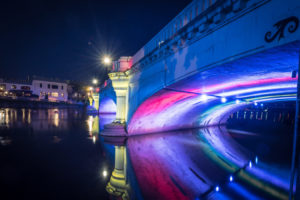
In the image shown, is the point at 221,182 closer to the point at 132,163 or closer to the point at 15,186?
the point at 132,163

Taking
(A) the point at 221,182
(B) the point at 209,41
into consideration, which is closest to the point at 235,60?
(B) the point at 209,41

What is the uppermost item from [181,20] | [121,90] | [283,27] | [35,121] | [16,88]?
[16,88]

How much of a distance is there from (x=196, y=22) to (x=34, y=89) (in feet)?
246

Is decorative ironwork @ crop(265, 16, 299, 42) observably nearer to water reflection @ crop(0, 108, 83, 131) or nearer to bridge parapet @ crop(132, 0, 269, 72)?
bridge parapet @ crop(132, 0, 269, 72)

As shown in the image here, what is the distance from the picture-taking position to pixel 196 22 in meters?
4.85

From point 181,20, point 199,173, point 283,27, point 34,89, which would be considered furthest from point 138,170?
point 34,89

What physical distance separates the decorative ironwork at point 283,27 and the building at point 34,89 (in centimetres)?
6798

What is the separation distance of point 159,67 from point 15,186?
6.88 m

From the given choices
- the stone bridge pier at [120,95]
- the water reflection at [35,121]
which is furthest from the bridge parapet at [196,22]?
the water reflection at [35,121]

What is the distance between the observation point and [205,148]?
32.2 feet

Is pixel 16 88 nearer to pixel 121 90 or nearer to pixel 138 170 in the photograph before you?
pixel 121 90

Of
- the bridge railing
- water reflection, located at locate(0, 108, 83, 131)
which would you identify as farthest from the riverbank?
the bridge railing

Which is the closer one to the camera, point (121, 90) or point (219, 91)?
point (219, 91)

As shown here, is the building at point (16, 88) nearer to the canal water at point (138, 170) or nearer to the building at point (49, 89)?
the building at point (49, 89)
